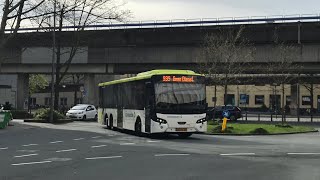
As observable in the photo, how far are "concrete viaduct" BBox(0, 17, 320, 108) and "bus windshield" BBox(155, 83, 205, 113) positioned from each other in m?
23.2

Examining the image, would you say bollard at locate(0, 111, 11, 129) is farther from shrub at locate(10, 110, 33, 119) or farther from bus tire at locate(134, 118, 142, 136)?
shrub at locate(10, 110, 33, 119)

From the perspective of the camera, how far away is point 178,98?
2292 centimetres

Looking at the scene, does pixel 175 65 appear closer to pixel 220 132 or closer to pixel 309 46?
pixel 309 46

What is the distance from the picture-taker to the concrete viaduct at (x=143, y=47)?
1785 inches

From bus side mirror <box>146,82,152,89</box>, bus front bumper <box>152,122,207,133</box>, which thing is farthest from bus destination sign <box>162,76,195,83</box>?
bus front bumper <box>152,122,207,133</box>

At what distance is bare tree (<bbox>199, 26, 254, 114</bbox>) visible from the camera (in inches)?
1521

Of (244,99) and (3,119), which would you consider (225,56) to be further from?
(244,99)

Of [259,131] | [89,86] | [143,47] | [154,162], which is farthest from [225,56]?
[154,162]

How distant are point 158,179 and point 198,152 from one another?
6.38 meters

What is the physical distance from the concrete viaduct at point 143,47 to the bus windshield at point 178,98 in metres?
23.2

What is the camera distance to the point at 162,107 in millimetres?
22719

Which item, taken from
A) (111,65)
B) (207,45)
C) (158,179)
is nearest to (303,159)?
(158,179)

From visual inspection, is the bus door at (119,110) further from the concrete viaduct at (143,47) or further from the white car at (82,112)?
the white car at (82,112)

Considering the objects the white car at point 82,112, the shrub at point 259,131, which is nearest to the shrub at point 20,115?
the white car at point 82,112
